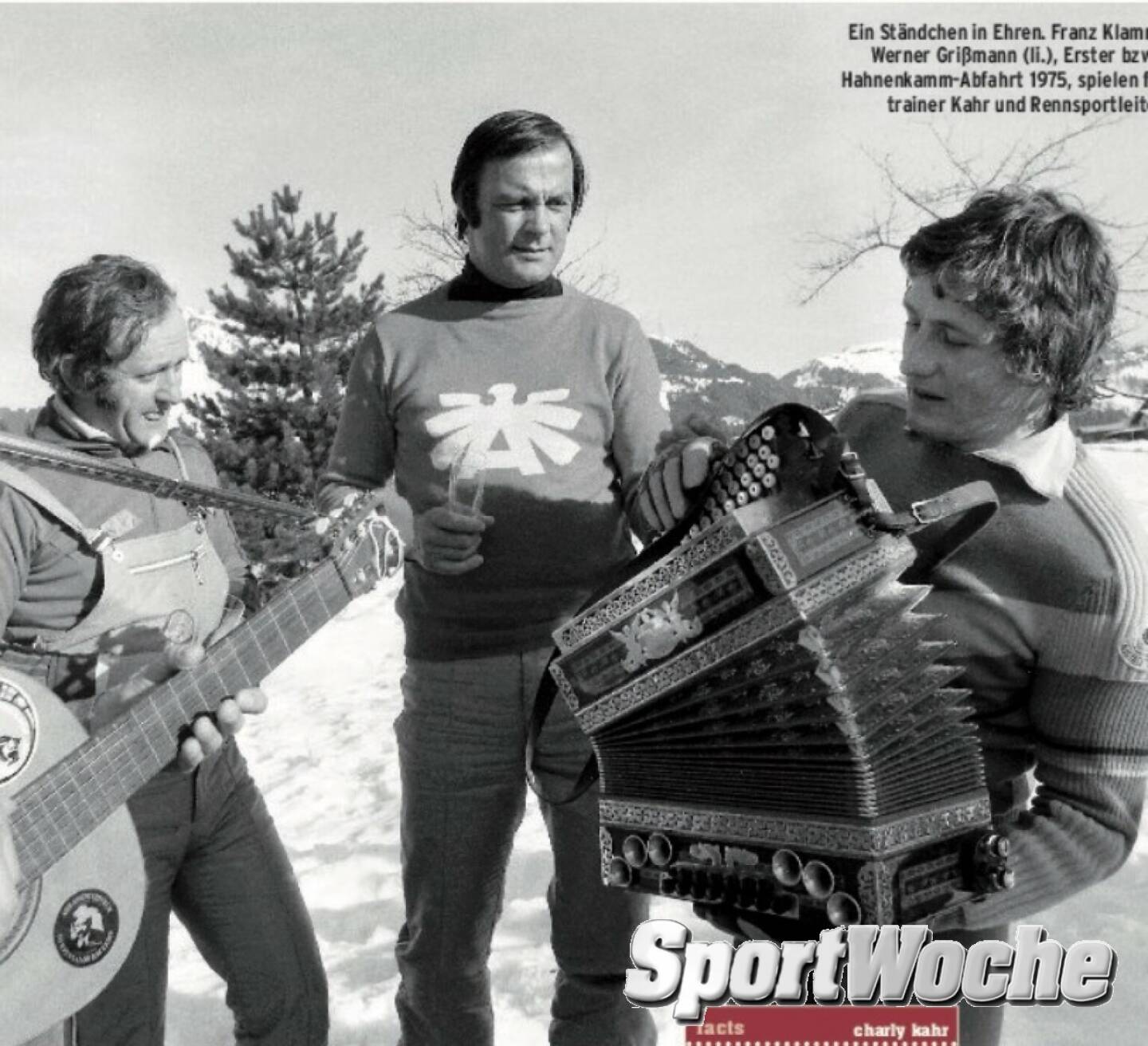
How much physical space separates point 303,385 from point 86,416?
1877 centimetres

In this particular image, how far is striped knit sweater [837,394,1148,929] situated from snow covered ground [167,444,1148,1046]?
5.86ft

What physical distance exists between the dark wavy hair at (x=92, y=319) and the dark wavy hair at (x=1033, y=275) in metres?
1.51

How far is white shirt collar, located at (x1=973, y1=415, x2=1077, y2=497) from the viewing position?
179cm

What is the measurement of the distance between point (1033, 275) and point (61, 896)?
206 centimetres

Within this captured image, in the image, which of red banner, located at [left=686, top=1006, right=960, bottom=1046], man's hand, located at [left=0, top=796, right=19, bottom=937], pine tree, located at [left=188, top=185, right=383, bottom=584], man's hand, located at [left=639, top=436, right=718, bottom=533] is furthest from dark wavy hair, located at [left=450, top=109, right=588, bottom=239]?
pine tree, located at [left=188, top=185, right=383, bottom=584]

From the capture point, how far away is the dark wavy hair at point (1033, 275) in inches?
70.2

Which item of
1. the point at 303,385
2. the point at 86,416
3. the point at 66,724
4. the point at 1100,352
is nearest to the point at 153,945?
the point at 66,724

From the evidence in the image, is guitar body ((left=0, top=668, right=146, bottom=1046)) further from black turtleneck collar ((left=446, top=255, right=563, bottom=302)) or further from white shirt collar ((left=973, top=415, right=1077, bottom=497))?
white shirt collar ((left=973, top=415, right=1077, bottom=497))

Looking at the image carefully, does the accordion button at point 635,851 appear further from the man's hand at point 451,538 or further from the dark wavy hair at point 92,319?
the dark wavy hair at point 92,319

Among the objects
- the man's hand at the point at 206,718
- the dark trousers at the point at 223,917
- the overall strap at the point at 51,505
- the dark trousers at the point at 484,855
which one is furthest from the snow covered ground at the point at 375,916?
the overall strap at the point at 51,505

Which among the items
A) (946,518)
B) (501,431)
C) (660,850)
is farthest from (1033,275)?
(501,431)

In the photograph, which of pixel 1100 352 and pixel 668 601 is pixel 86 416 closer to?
pixel 668 601

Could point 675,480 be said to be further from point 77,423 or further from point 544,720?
point 77,423

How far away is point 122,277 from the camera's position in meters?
2.42
